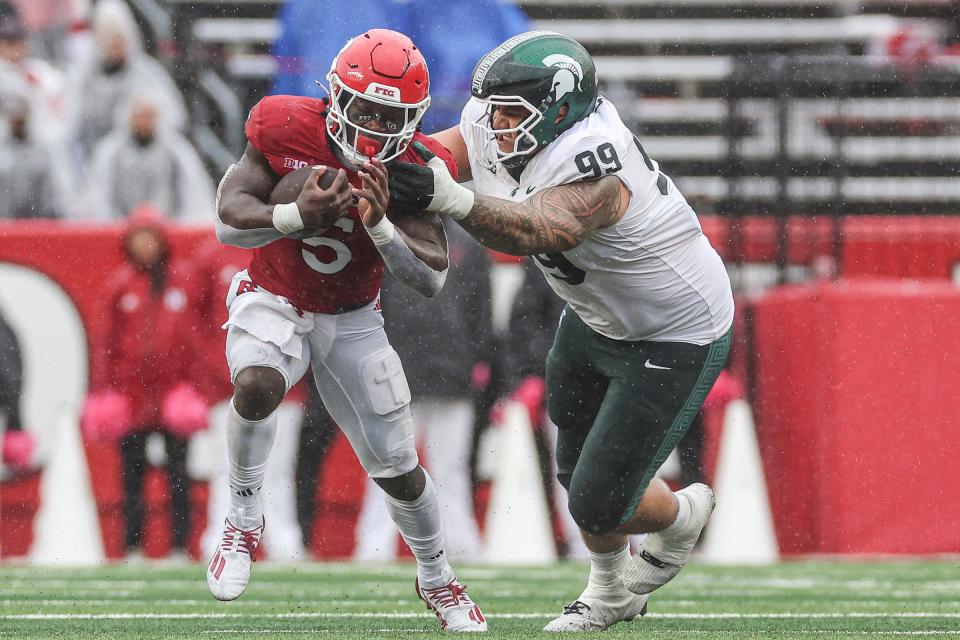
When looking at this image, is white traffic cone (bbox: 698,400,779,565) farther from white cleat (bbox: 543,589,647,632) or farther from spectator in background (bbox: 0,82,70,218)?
spectator in background (bbox: 0,82,70,218)

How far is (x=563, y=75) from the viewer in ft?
15.5

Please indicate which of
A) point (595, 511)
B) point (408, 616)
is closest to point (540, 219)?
point (595, 511)

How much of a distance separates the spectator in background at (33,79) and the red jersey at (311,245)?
501cm

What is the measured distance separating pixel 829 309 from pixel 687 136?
2.62m

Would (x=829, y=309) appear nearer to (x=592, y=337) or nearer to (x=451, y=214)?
(x=592, y=337)

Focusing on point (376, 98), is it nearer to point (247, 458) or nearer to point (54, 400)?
point (247, 458)

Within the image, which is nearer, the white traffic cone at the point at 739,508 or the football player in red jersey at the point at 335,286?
the football player in red jersey at the point at 335,286

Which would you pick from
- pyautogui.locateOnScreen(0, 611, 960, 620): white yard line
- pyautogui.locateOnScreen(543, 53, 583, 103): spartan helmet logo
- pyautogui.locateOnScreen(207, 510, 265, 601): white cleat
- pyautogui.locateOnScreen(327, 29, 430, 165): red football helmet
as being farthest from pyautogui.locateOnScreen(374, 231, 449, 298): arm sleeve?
pyautogui.locateOnScreen(0, 611, 960, 620): white yard line

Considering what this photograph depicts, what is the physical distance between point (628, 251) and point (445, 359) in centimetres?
348

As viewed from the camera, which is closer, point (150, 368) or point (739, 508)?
point (150, 368)

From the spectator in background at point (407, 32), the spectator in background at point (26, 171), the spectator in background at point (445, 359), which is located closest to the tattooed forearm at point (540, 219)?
the spectator in background at point (445, 359)

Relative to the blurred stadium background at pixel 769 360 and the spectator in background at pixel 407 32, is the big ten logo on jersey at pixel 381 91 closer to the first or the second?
the blurred stadium background at pixel 769 360

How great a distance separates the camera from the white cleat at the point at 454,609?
5066 mm

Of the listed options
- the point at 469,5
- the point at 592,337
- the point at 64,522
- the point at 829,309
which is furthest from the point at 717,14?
the point at 592,337
